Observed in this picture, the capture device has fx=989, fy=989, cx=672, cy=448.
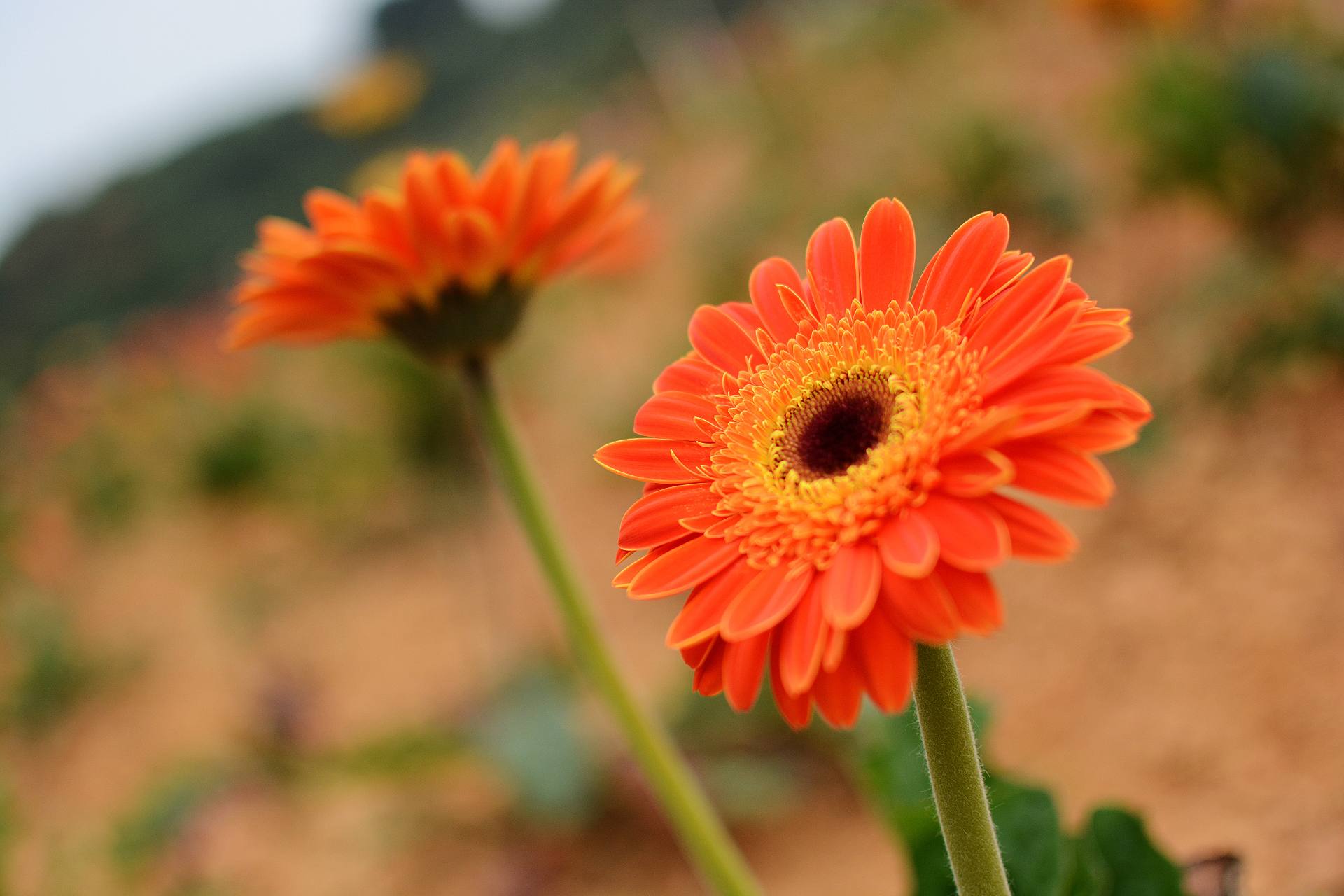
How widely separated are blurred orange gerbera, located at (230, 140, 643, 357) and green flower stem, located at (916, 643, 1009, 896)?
78cm

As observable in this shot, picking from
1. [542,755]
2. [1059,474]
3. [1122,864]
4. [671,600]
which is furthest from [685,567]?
[671,600]

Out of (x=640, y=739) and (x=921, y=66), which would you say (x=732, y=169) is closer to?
(x=921, y=66)

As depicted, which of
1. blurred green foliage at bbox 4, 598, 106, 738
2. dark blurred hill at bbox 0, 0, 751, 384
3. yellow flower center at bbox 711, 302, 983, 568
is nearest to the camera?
yellow flower center at bbox 711, 302, 983, 568

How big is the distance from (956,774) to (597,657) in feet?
2.03

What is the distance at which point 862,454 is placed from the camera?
74 cm

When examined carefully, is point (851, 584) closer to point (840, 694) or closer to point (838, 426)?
point (840, 694)

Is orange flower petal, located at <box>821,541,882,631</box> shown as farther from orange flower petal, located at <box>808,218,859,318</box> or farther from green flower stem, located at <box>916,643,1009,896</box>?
orange flower petal, located at <box>808,218,859,318</box>

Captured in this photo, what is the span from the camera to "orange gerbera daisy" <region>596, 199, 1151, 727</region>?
603mm

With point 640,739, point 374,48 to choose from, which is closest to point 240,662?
point 640,739

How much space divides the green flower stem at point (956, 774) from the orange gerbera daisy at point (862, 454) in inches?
1.9

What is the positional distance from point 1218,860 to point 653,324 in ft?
15.0

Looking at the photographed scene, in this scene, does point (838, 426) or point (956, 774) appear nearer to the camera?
point (956, 774)

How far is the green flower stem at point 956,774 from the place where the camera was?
0.63 metres

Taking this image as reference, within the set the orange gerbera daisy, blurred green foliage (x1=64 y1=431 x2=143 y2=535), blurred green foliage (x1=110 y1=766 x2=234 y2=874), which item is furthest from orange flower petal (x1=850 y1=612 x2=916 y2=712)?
blurred green foliage (x1=64 y1=431 x2=143 y2=535)
